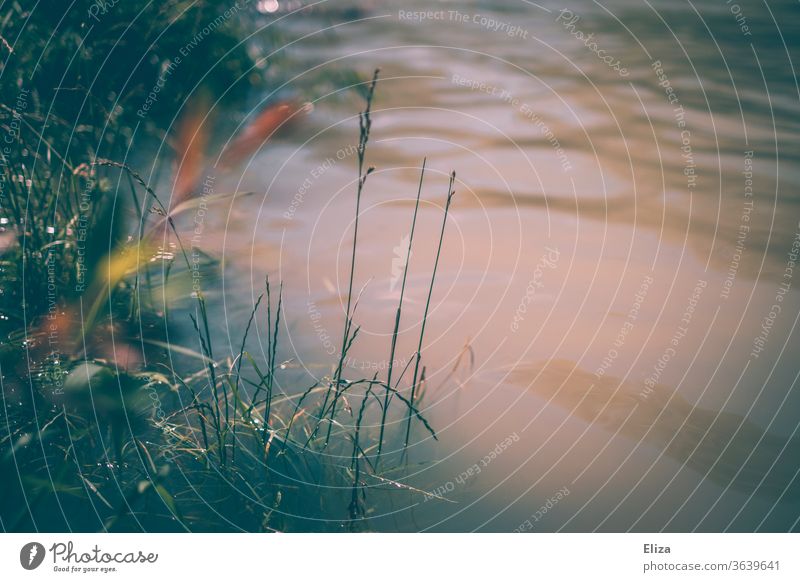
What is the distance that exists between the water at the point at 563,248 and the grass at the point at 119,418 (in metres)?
0.17

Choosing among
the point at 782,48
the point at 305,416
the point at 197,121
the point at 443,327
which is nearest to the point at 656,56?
the point at 782,48

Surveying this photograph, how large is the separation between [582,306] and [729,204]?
74 cm

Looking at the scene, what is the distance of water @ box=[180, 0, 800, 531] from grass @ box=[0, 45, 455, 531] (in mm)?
170

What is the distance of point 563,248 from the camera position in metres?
2.14

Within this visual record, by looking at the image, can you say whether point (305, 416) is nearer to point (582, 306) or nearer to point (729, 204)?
point (582, 306)

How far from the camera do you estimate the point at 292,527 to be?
139 centimetres

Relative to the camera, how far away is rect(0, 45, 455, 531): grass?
1377 mm

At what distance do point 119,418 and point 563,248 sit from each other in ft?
4.36
